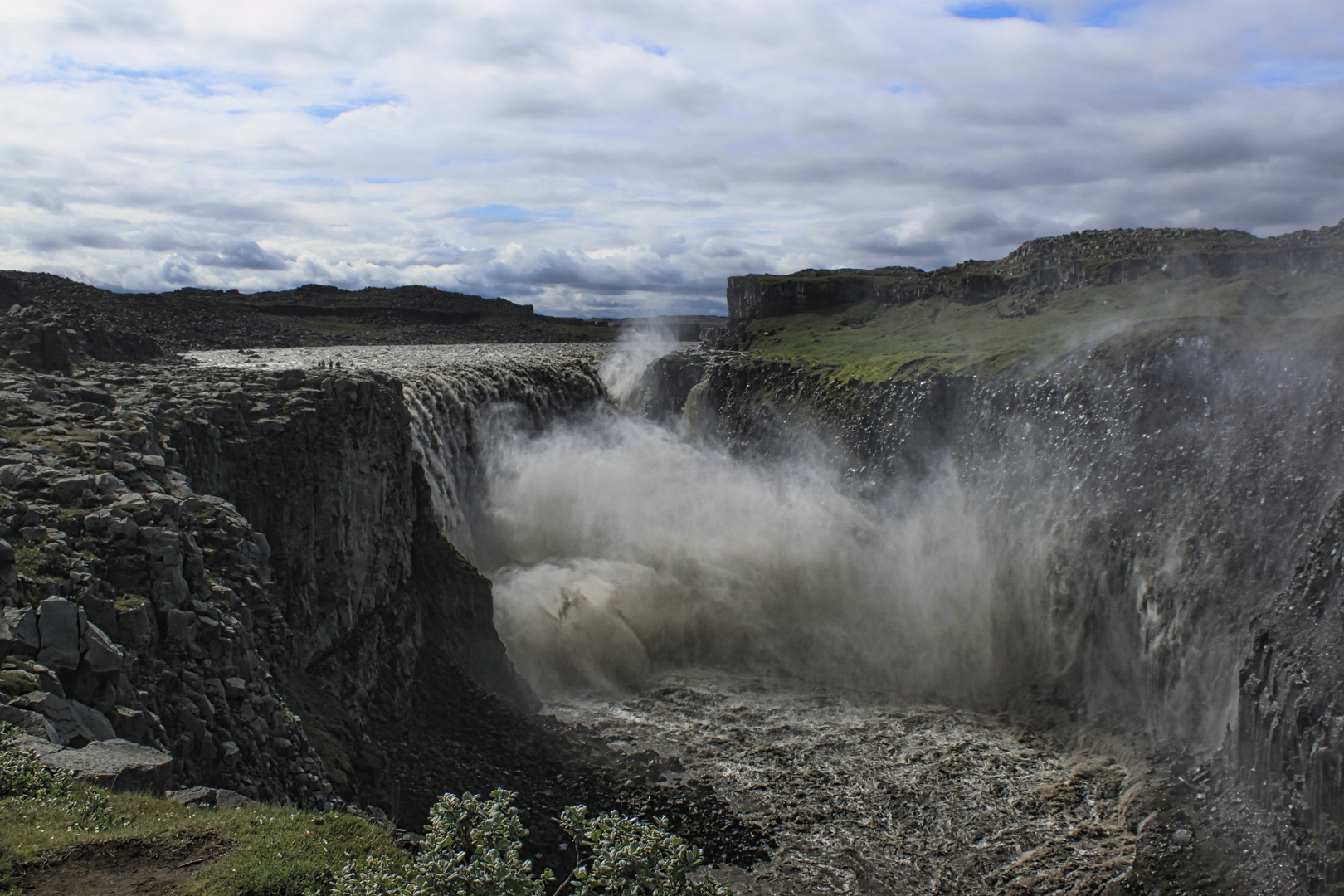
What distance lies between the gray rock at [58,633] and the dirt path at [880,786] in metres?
17.0

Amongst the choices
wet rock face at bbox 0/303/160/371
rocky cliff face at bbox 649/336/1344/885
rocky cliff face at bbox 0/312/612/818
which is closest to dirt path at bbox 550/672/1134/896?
rocky cliff face at bbox 649/336/1344/885

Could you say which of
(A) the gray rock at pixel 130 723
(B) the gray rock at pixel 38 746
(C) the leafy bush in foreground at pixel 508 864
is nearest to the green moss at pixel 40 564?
(A) the gray rock at pixel 130 723

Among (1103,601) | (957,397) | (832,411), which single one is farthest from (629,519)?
(1103,601)

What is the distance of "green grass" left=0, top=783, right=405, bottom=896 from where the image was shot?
9.31 meters

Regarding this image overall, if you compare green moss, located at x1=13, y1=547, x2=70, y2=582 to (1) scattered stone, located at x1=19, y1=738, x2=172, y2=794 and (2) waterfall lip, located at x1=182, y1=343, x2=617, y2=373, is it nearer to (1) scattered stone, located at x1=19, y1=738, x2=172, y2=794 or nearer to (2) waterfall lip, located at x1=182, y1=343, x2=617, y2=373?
→ (1) scattered stone, located at x1=19, y1=738, x2=172, y2=794

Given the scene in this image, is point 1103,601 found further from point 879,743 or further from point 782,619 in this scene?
point 782,619

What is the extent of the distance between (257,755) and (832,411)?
4203 centimetres

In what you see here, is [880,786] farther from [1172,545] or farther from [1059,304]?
[1059,304]

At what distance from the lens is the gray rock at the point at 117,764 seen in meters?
10.7

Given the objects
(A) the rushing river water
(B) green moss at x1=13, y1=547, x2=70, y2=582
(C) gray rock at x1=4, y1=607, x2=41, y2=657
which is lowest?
(A) the rushing river water

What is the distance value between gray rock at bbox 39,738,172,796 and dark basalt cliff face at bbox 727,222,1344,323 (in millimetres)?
53772

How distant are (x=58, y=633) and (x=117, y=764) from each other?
2718 millimetres

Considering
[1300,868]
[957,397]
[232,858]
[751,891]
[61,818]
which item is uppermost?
[957,397]

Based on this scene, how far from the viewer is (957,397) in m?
44.0
